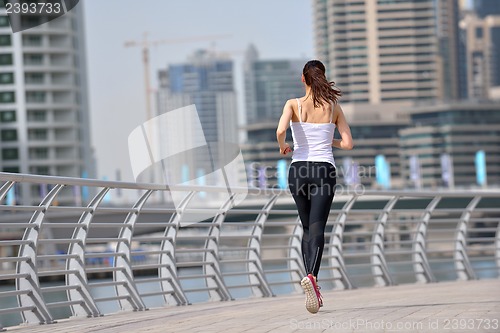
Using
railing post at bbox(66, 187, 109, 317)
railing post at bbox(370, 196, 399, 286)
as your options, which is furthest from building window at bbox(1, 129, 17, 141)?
railing post at bbox(66, 187, 109, 317)

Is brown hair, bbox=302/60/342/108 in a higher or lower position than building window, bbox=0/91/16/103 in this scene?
higher

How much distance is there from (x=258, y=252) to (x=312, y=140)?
424 cm

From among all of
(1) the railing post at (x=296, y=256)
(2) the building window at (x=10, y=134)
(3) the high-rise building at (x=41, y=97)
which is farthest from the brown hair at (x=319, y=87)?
(2) the building window at (x=10, y=134)

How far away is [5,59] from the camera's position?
117062 millimetres

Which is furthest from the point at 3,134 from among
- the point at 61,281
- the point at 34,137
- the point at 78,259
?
the point at 78,259

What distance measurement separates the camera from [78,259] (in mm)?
9859

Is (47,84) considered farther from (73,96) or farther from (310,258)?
(310,258)

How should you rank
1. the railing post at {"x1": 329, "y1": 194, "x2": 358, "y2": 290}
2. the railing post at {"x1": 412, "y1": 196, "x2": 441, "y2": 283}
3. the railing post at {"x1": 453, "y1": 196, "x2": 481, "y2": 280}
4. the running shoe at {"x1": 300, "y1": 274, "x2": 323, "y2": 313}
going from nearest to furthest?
the running shoe at {"x1": 300, "y1": 274, "x2": 323, "y2": 313}
the railing post at {"x1": 329, "y1": 194, "x2": 358, "y2": 290}
the railing post at {"x1": 412, "y1": 196, "x2": 441, "y2": 283}
the railing post at {"x1": 453, "y1": 196, "x2": 481, "y2": 280}

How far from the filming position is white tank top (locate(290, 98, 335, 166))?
8336 mm

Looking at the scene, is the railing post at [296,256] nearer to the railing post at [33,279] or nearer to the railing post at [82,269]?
the railing post at [82,269]

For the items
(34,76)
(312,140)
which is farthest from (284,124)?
(34,76)

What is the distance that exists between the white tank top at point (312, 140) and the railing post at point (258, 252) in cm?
387

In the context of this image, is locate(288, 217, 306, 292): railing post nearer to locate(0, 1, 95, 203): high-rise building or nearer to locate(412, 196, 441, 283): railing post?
locate(412, 196, 441, 283): railing post

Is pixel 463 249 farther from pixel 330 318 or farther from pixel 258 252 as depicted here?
pixel 330 318
